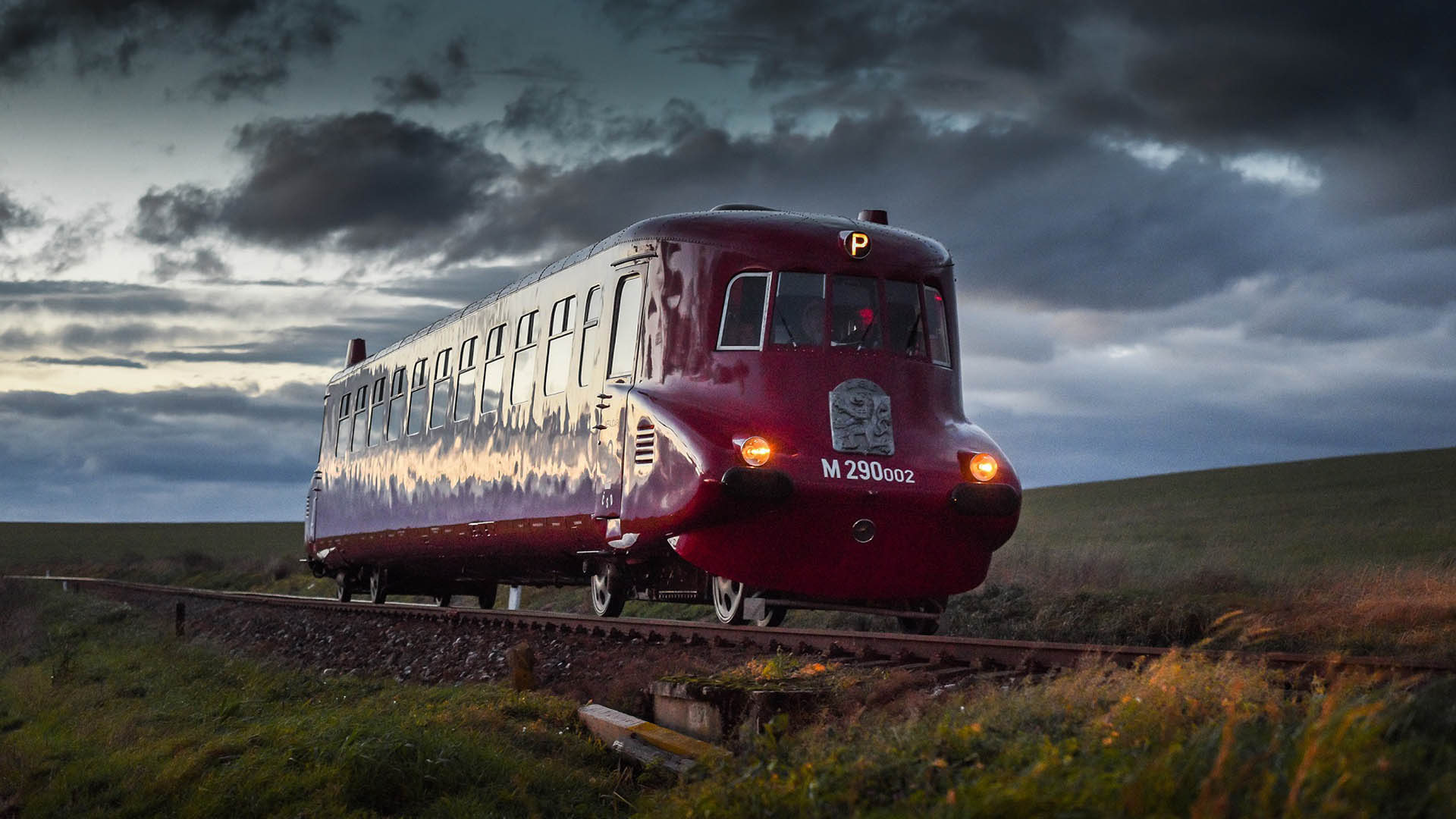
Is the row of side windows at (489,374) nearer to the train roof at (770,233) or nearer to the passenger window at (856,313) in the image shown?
the train roof at (770,233)

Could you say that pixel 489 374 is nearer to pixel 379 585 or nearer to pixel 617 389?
pixel 617 389

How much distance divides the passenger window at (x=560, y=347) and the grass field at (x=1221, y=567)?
4.98 metres

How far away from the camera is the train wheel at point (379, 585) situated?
21.5 meters

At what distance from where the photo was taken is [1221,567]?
18.3m

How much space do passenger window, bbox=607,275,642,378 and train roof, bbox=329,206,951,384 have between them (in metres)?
0.39

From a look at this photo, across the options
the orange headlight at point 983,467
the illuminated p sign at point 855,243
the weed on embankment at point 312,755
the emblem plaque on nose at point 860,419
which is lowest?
the weed on embankment at point 312,755

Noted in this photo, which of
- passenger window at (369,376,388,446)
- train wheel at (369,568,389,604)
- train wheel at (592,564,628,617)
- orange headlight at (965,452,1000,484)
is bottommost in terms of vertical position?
train wheel at (369,568,389,604)

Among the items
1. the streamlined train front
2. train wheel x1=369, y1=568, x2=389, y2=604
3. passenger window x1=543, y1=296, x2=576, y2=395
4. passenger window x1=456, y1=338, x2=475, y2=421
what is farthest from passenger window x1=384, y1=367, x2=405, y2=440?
the streamlined train front

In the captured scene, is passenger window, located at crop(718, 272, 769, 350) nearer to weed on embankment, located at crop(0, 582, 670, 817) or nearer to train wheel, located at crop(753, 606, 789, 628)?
train wheel, located at crop(753, 606, 789, 628)

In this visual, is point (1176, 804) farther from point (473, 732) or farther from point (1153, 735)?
point (473, 732)

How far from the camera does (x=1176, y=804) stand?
11.9 feet

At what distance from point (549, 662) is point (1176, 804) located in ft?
28.8

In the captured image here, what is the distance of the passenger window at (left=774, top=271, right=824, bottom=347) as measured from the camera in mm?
10742

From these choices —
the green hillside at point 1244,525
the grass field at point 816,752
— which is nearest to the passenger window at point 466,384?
the grass field at point 816,752
